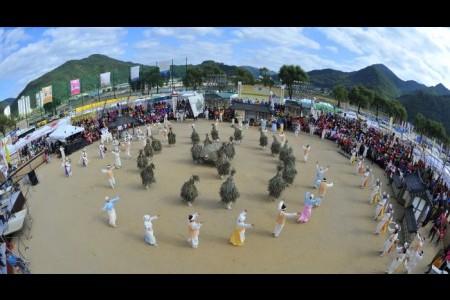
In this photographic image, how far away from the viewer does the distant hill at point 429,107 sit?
49531 mm

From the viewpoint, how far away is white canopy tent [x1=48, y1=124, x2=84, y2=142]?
17062mm

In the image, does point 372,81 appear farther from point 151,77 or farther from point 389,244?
point 389,244

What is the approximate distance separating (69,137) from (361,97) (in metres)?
26.9

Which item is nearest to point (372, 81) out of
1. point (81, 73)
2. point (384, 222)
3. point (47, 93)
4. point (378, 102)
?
point (378, 102)

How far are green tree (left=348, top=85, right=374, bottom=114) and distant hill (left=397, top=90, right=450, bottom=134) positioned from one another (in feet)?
69.7

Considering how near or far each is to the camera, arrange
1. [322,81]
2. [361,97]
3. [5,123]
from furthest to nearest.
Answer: [322,81]
[361,97]
[5,123]

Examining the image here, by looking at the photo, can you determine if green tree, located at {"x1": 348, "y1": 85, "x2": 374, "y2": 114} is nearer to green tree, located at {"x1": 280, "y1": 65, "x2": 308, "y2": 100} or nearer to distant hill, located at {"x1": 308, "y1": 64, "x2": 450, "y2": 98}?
green tree, located at {"x1": 280, "y1": 65, "x2": 308, "y2": 100}

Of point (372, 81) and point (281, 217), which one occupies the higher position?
point (372, 81)

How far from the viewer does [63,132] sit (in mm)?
17391

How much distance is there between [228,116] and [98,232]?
1569 centimetres

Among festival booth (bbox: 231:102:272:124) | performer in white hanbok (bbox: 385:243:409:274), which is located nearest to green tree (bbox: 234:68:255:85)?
festival booth (bbox: 231:102:272:124)

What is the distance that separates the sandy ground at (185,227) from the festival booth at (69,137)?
1.85 metres

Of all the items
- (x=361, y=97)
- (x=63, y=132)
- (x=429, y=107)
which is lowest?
(x=63, y=132)

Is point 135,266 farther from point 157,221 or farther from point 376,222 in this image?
point 376,222
